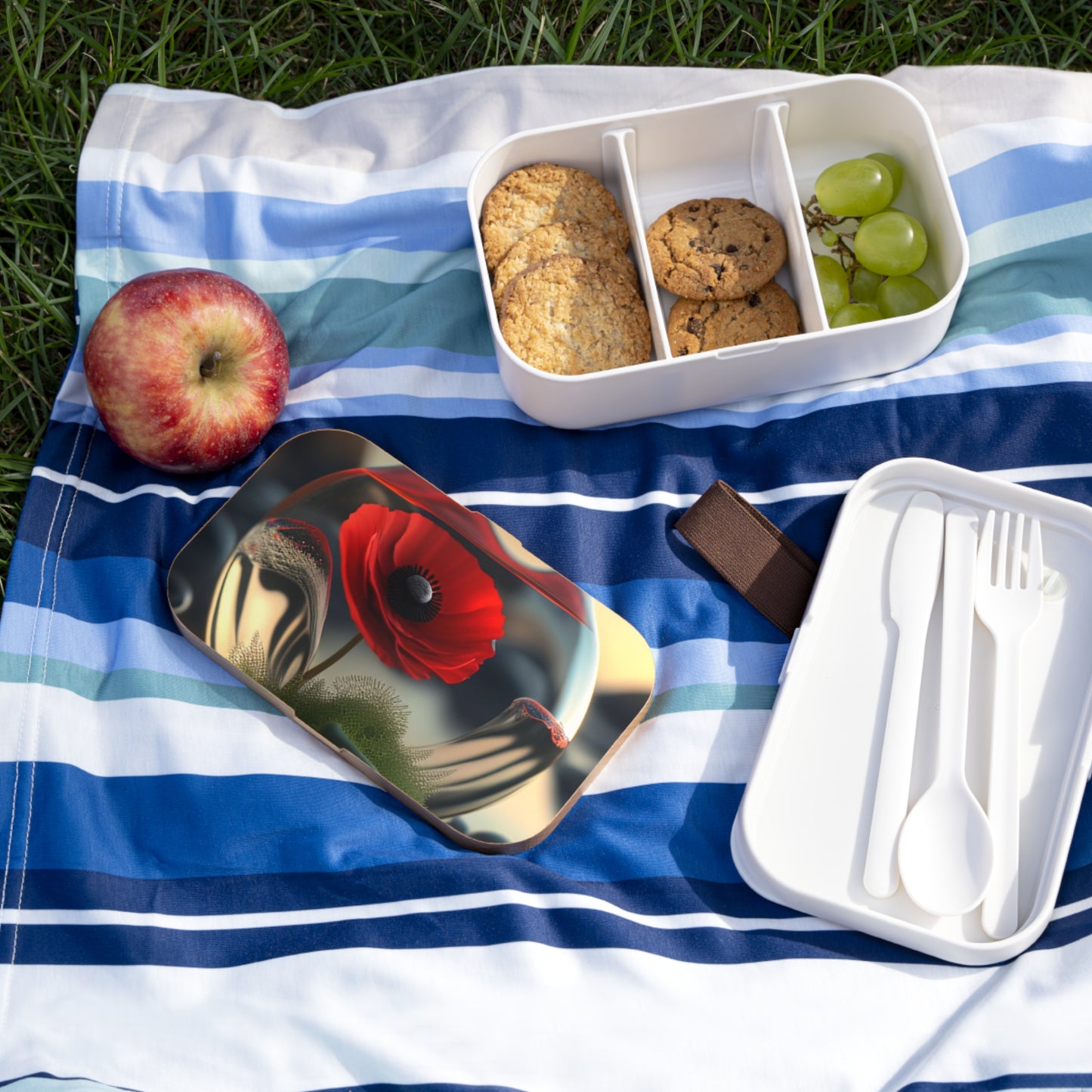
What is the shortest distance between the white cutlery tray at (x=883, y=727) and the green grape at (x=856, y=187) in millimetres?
236

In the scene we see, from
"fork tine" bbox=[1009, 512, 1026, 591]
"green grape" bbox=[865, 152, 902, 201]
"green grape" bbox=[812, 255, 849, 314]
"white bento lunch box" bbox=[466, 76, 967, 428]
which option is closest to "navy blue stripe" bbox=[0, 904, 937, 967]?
"fork tine" bbox=[1009, 512, 1026, 591]

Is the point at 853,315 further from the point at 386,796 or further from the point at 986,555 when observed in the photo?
the point at 386,796

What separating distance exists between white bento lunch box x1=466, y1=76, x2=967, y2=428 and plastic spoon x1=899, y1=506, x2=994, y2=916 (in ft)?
0.84

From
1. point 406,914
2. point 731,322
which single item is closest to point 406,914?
point 406,914

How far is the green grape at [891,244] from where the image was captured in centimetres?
94

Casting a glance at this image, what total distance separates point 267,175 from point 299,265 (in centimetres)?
10

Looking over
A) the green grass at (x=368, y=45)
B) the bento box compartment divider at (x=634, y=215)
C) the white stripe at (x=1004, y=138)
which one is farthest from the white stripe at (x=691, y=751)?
the green grass at (x=368, y=45)

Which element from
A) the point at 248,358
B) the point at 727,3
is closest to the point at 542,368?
the point at 248,358

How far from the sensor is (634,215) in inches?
38.6

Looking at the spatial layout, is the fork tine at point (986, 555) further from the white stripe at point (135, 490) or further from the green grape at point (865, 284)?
the white stripe at point (135, 490)

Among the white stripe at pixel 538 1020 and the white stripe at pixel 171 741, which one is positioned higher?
the white stripe at pixel 171 741

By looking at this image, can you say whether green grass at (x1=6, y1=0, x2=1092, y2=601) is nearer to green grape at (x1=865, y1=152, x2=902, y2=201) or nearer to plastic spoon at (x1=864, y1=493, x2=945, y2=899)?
green grape at (x1=865, y1=152, x2=902, y2=201)

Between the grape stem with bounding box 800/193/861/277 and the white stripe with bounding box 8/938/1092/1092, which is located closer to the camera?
the white stripe with bounding box 8/938/1092/1092

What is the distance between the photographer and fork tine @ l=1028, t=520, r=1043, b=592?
0.89 metres
